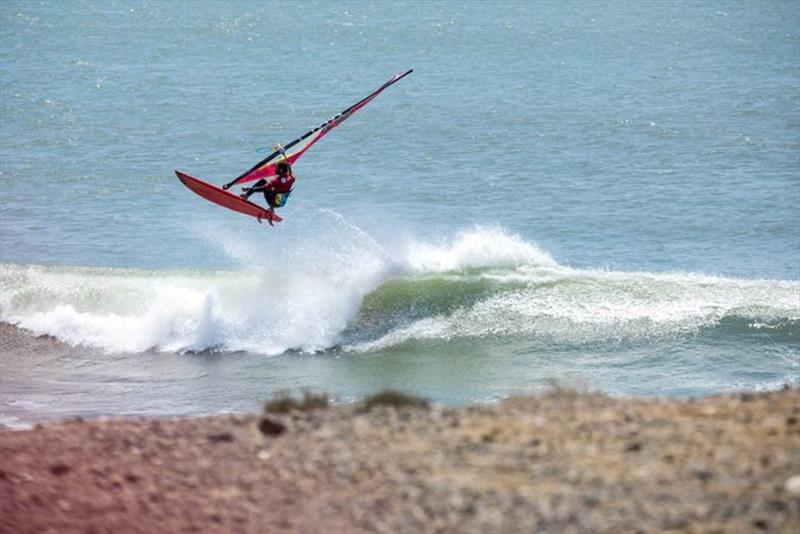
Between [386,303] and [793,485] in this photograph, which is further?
[386,303]

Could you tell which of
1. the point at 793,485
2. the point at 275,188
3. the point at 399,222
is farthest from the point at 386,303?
the point at 793,485

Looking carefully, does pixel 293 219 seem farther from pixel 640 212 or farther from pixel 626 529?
pixel 626 529

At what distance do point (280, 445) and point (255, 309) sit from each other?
50.2 ft

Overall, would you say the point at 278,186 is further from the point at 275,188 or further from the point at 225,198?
the point at 225,198

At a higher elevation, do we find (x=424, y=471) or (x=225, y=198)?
(x=225, y=198)

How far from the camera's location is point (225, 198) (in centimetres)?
2228

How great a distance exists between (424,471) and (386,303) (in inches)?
634

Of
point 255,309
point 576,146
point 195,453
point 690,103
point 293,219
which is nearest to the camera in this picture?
point 195,453

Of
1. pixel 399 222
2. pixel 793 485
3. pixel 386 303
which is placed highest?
pixel 399 222

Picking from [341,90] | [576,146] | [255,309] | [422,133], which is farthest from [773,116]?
[255,309]

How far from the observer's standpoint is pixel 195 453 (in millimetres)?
10031

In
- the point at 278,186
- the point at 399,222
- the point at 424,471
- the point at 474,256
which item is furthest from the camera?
the point at 399,222

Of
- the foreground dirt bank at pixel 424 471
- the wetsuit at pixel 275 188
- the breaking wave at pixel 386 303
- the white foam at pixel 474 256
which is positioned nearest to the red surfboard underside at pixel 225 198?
the wetsuit at pixel 275 188

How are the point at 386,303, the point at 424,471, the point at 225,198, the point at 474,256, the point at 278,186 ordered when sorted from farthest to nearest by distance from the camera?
1. the point at 474,256
2. the point at 386,303
3. the point at 225,198
4. the point at 278,186
5. the point at 424,471
